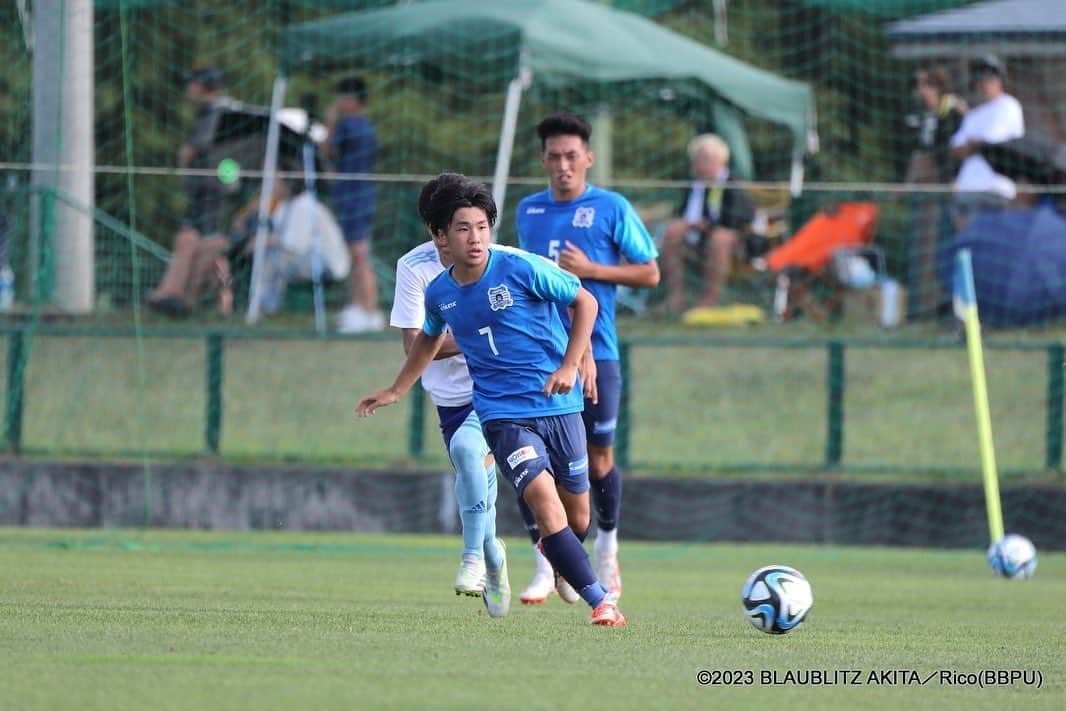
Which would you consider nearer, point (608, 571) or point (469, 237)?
point (469, 237)

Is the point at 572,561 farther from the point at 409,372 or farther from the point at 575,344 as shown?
the point at 409,372

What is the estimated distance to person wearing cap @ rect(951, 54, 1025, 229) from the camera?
17703 millimetres

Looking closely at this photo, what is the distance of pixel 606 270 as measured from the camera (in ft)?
32.0

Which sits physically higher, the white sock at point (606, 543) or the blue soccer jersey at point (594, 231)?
the blue soccer jersey at point (594, 231)

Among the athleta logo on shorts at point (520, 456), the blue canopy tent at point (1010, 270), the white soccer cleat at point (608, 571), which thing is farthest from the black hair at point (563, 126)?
the blue canopy tent at point (1010, 270)

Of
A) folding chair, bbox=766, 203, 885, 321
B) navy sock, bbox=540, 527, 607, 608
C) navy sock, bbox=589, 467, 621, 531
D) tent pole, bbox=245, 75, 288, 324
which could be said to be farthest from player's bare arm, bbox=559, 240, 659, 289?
folding chair, bbox=766, 203, 885, 321

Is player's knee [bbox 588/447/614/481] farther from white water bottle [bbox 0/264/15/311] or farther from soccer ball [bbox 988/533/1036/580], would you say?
white water bottle [bbox 0/264/15/311]

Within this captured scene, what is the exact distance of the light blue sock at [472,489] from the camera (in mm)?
8555

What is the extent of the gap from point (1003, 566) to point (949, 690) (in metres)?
5.84

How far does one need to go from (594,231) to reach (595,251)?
0.32ft

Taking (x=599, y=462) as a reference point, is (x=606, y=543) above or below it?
below

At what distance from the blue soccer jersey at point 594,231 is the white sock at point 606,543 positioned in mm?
865

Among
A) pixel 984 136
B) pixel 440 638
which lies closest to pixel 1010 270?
pixel 984 136

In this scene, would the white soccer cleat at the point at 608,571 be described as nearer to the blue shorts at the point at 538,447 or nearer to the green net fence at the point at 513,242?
the blue shorts at the point at 538,447
